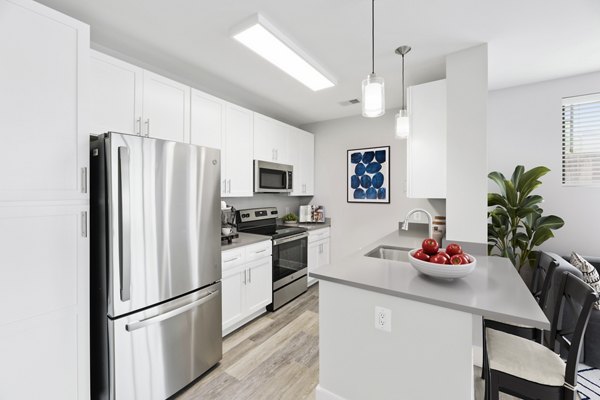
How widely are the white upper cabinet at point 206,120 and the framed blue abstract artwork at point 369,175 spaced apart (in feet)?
6.86

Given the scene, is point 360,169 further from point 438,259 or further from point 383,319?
point 383,319

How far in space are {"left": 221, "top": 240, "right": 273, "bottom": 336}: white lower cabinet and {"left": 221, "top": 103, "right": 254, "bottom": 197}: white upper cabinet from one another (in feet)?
2.33

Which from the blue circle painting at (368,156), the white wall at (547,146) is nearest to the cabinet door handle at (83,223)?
the blue circle painting at (368,156)

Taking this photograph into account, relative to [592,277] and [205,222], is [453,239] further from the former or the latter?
[205,222]

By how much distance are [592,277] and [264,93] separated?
12.1 ft

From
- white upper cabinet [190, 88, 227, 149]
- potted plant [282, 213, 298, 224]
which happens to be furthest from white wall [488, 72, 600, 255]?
white upper cabinet [190, 88, 227, 149]

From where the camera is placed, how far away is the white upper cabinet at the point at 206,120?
2.50 meters

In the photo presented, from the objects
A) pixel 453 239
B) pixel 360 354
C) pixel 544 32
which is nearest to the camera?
pixel 360 354

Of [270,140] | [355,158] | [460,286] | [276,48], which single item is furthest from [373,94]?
[355,158]

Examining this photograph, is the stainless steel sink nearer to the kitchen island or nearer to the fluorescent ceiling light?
the kitchen island

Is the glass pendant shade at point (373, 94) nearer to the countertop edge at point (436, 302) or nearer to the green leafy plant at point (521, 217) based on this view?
the countertop edge at point (436, 302)

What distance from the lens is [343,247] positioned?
407 centimetres

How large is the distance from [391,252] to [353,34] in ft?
5.99

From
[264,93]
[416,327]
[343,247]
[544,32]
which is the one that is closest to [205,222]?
[416,327]
